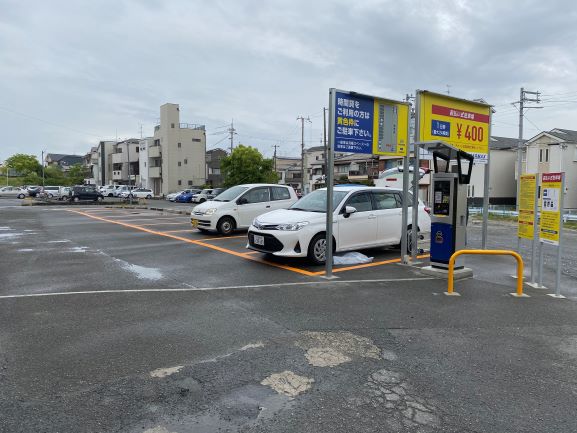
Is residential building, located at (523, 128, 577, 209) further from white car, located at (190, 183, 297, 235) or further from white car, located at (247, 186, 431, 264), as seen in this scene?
white car, located at (247, 186, 431, 264)

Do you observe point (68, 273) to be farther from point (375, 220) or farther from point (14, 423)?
point (375, 220)

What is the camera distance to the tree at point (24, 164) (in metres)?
94.5

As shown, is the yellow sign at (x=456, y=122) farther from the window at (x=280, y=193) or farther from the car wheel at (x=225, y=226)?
the car wheel at (x=225, y=226)

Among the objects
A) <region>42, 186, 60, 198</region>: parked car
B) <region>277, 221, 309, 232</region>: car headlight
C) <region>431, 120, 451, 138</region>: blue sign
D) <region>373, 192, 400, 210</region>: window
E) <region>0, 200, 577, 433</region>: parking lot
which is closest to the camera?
<region>0, 200, 577, 433</region>: parking lot

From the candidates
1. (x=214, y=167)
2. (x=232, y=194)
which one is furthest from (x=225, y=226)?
(x=214, y=167)

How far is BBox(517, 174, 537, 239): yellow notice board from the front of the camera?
696 cm

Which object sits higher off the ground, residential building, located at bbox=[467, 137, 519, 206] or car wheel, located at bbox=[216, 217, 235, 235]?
residential building, located at bbox=[467, 137, 519, 206]

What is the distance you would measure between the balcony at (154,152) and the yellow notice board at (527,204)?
6194cm

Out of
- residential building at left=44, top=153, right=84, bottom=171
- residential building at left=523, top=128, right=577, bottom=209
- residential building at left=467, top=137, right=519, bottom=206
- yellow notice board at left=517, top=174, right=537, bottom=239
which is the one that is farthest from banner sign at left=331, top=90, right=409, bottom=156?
residential building at left=44, top=153, right=84, bottom=171

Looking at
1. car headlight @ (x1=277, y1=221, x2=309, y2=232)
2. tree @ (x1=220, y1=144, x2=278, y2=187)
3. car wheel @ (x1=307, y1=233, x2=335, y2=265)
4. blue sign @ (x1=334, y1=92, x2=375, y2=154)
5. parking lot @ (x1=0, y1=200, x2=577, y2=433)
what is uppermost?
tree @ (x1=220, y1=144, x2=278, y2=187)

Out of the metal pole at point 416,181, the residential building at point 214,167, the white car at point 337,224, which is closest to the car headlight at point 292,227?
the white car at point 337,224

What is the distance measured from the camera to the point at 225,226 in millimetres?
12883

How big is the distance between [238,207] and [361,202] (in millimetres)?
5050

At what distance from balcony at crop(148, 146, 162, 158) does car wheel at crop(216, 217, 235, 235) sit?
2152 inches
